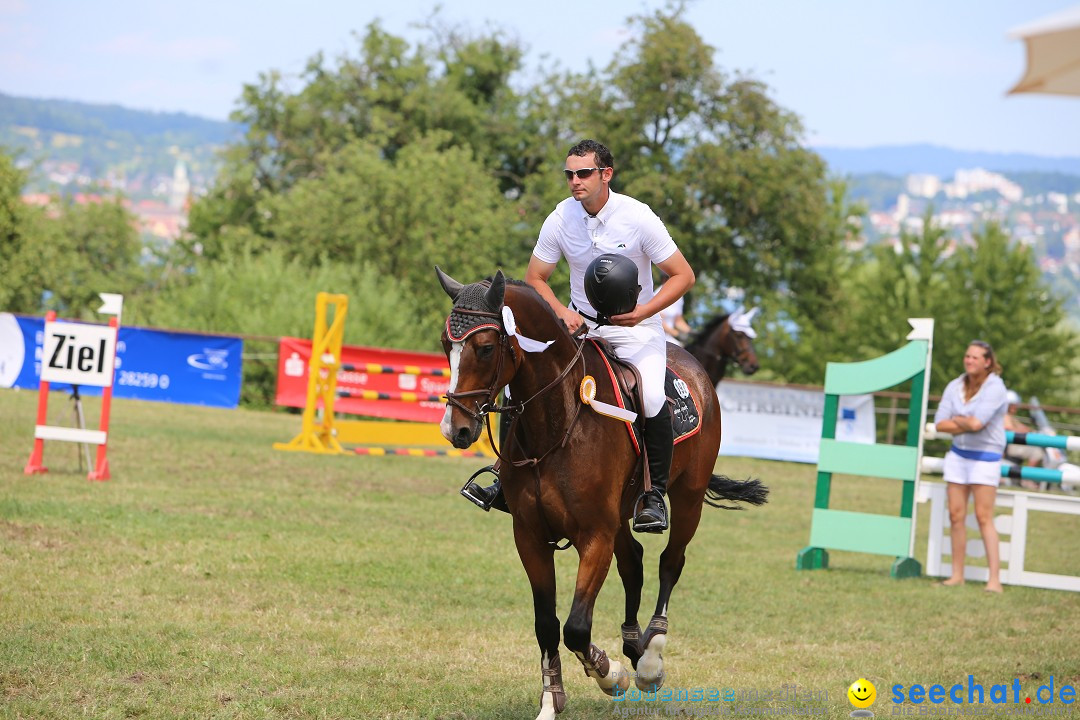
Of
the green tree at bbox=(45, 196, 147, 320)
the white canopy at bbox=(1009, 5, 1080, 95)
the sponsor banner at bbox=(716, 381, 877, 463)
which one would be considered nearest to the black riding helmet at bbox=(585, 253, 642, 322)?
the white canopy at bbox=(1009, 5, 1080, 95)

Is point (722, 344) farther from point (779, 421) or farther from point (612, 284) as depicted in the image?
point (612, 284)

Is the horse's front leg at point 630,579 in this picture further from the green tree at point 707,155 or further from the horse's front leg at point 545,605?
the green tree at point 707,155

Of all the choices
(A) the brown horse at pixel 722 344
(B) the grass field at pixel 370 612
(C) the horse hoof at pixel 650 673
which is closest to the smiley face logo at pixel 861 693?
(B) the grass field at pixel 370 612

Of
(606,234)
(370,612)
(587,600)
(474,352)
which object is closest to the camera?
(474,352)

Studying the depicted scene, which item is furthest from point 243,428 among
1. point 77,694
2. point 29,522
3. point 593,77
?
point 593,77

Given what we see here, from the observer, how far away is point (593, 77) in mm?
37438

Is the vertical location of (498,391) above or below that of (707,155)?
below

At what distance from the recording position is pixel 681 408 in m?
6.52

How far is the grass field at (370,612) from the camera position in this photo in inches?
231

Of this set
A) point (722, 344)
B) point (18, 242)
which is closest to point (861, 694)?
point (722, 344)

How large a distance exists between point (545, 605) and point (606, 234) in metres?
1.84

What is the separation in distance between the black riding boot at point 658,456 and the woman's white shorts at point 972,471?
5901mm

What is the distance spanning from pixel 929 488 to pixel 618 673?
665 cm

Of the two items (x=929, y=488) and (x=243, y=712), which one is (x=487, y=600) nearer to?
(x=243, y=712)
